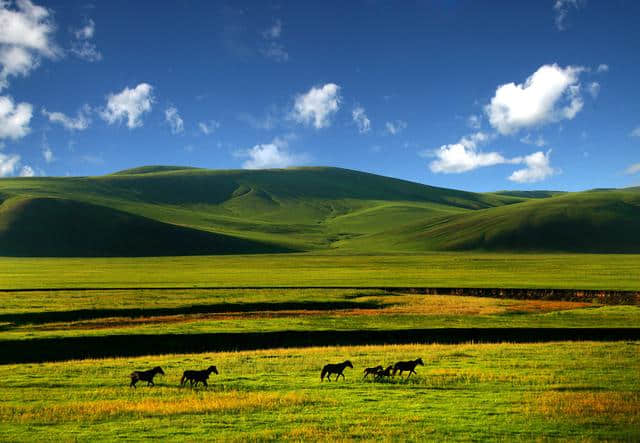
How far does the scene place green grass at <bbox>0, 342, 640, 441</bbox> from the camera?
52.0 ft

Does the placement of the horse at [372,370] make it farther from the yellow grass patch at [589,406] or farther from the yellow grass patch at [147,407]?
the yellow grass patch at [589,406]

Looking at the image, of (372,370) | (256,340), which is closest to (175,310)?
(256,340)

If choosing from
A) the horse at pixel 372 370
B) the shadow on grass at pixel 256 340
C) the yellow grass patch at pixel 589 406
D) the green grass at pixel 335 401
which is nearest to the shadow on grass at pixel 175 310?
the shadow on grass at pixel 256 340

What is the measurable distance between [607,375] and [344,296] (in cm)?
4068

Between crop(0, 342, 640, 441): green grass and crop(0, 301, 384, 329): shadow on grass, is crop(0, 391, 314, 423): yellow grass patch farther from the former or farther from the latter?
crop(0, 301, 384, 329): shadow on grass

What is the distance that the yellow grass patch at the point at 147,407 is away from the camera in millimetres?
17641

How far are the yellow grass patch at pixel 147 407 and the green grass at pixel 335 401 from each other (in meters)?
0.04

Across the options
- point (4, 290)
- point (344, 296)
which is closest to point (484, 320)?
point (344, 296)

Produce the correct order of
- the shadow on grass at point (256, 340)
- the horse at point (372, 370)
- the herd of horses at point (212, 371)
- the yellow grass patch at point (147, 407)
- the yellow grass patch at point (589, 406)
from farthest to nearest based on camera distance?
the shadow on grass at point (256, 340) < the horse at point (372, 370) < the herd of horses at point (212, 371) < the yellow grass patch at point (147, 407) < the yellow grass patch at point (589, 406)

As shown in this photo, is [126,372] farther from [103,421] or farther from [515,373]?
[515,373]

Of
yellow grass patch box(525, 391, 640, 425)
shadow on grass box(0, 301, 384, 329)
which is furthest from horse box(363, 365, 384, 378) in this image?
shadow on grass box(0, 301, 384, 329)

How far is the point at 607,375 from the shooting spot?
2317 cm

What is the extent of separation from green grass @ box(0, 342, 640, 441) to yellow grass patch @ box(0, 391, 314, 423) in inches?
1.7

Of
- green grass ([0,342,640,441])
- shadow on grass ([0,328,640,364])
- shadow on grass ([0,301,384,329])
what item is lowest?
shadow on grass ([0,328,640,364])
